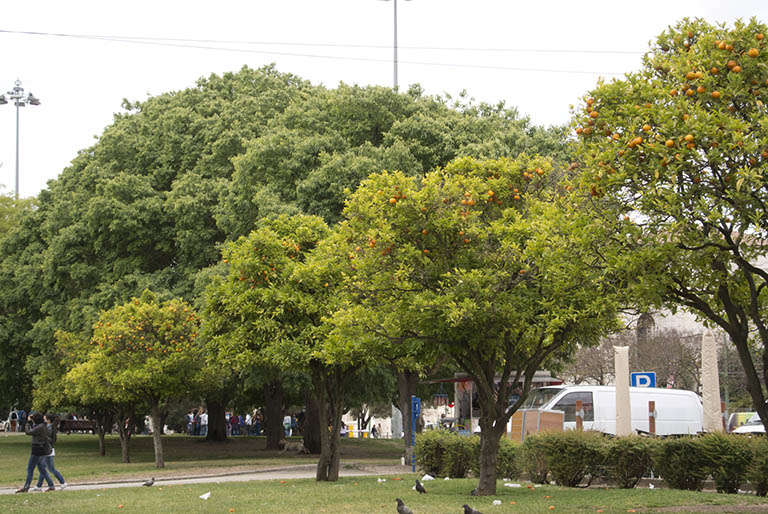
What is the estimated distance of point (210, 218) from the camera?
31.9 m

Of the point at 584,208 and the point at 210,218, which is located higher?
the point at 210,218

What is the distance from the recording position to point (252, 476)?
22.9 meters

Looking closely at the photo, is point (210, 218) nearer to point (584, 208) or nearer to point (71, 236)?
point (71, 236)

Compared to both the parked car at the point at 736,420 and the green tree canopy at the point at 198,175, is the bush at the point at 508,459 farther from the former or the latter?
the parked car at the point at 736,420

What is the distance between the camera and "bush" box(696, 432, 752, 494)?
13797 millimetres

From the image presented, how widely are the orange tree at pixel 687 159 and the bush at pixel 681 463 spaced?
5265mm

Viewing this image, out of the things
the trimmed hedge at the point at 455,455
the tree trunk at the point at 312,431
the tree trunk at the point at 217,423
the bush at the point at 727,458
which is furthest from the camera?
the tree trunk at the point at 217,423

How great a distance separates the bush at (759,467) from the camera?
1331 cm

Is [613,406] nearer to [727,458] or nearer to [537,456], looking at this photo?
[537,456]

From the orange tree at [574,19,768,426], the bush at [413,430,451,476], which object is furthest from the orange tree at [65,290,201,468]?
the orange tree at [574,19,768,426]

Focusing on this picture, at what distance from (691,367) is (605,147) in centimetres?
4409

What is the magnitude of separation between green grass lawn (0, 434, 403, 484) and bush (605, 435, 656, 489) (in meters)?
12.5

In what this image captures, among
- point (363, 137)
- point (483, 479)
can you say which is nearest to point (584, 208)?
point (483, 479)

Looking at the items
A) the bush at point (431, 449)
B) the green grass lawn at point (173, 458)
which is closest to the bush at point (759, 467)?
the bush at point (431, 449)
